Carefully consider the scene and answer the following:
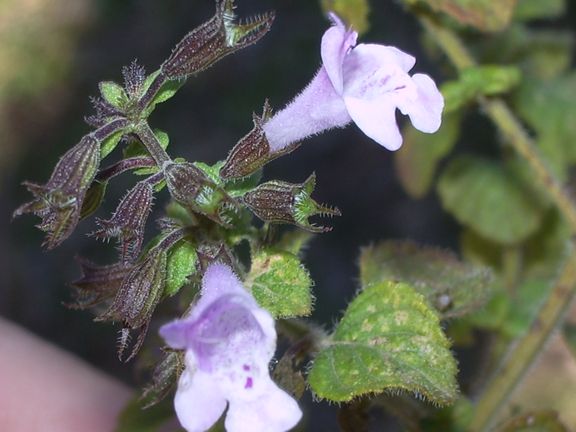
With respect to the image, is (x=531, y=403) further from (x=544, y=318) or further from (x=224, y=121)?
(x=224, y=121)

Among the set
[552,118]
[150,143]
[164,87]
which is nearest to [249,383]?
[150,143]

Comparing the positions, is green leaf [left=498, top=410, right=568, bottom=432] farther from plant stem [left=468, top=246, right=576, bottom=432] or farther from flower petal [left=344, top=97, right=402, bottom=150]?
flower petal [left=344, top=97, right=402, bottom=150]

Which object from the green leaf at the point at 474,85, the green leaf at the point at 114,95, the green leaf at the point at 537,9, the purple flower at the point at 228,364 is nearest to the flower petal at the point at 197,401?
the purple flower at the point at 228,364

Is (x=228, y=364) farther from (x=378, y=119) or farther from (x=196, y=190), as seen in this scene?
(x=378, y=119)

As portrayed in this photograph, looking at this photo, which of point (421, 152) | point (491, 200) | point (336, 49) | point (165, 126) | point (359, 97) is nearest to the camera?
point (336, 49)

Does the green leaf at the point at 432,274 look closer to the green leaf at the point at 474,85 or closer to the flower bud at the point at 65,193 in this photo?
the green leaf at the point at 474,85
